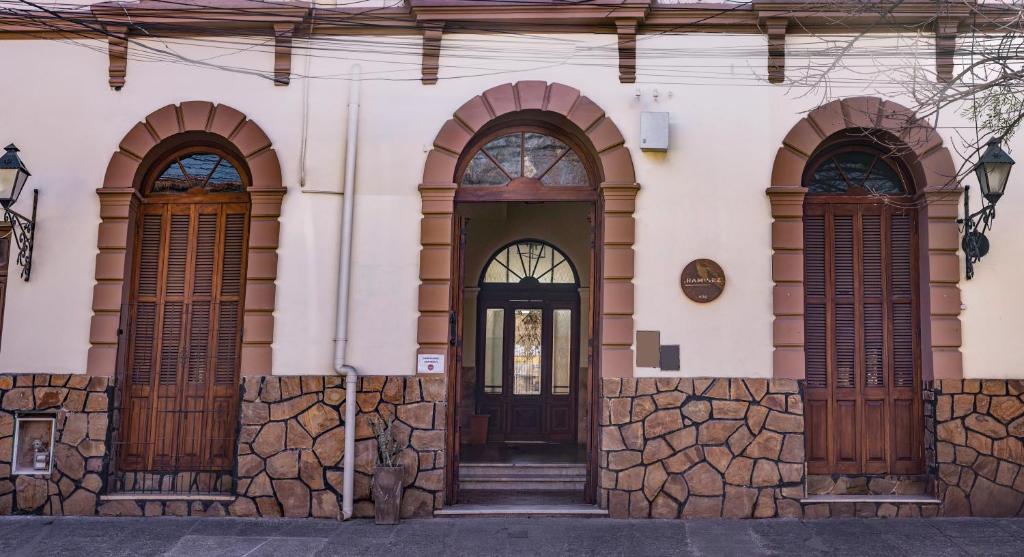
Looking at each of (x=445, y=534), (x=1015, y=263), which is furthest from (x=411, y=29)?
(x=1015, y=263)

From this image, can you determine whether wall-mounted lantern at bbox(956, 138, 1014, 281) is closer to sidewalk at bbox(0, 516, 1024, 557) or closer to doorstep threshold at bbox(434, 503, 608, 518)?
sidewalk at bbox(0, 516, 1024, 557)

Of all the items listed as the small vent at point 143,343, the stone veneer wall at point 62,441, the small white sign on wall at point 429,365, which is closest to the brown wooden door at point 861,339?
the small white sign on wall at point 429,365

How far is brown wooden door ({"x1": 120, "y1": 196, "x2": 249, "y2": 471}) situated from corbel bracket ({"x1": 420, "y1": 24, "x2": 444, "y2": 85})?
240 centimetres

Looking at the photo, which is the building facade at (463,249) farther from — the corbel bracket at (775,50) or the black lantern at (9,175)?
the black lantern at (9,175)

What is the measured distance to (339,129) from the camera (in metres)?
7.96

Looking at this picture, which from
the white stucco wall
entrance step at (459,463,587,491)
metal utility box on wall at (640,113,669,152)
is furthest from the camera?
entrance step at (459,463,587,491)

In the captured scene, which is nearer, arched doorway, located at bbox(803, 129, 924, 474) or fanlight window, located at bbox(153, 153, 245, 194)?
arched doorway, located at bbox(803, 129, 924, 474)

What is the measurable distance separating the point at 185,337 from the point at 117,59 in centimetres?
305

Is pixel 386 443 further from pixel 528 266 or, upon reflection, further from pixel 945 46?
pixel 945 46

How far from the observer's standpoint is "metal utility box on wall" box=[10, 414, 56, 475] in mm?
7711

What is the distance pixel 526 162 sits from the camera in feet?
27.3

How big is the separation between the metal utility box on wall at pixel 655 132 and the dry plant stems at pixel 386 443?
3.81 metres

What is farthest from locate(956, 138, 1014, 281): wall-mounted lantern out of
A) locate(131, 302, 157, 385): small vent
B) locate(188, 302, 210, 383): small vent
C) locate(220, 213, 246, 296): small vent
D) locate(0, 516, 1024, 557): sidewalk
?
locate(131, 302, 157, 385): small vent

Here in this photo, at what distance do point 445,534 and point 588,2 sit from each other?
5513mm
